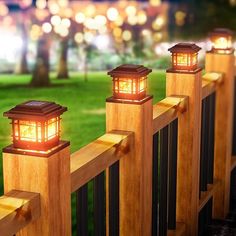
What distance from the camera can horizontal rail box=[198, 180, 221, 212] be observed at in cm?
402

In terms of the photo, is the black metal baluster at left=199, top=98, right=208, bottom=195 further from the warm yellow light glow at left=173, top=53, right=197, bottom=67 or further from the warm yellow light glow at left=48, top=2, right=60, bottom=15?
the warm yellow light glow at left=48, top=2, right=60, bottom=15

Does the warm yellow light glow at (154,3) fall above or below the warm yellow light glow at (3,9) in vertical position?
above

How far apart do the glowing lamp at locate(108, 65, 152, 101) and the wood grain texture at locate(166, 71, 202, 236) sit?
0.76 m

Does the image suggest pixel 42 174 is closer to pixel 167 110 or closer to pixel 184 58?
pixel 167 110

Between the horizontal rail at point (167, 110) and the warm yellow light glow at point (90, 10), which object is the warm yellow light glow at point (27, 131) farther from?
the warm yellow light glow at point (90, 10)

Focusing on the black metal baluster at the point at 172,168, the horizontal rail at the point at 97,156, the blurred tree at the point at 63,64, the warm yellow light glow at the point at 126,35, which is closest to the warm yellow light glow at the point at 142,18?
the warm yellow light glow at the point at 126,35

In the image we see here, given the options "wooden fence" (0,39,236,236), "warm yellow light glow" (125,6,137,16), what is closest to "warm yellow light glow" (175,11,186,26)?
"warm yellow light glow" (125,6,137,16)

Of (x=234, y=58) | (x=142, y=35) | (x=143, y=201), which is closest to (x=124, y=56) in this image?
(x=142, y=35)

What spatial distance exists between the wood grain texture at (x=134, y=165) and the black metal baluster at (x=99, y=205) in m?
0.32

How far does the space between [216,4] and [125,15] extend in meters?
3.75

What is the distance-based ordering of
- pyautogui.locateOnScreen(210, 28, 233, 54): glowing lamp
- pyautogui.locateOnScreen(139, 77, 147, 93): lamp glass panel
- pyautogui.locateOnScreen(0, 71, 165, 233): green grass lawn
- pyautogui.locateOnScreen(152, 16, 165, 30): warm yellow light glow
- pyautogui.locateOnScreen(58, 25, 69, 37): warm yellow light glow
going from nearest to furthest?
1. pyautogui.locateOnScreen(139, 77, 147, 93): lamp glass panel
2. pyautogui.locateOnScreen(210, 28, 233, 54): glowing lamp
3. pyautogui.locateOnScreen(0, 71, 165, 233): green grass lawn
4. pyautogui.locateOnScreen(58, 25, 69, 37): warm yellow light glow
5. pyautogui.locateOnScreen(152, 16, 165, 30): warm yellow light glow

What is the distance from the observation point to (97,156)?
96.6 inches

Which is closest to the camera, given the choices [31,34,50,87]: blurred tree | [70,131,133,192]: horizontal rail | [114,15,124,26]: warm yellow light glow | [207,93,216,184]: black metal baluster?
[70,131,133,192]: horizontal rail

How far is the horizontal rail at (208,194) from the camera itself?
4.02m
